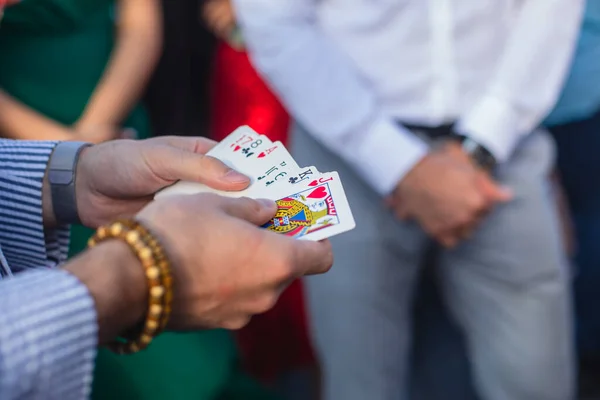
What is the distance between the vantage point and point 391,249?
3.43ft

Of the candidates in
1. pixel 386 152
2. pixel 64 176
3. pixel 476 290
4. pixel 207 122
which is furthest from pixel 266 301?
pixel 207 122

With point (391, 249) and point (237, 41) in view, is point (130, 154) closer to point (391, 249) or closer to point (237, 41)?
point (391, 249)

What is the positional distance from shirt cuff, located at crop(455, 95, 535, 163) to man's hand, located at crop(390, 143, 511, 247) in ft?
0.12

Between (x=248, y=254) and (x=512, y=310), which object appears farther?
(x=512, y=310)

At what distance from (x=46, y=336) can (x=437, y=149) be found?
762 mm

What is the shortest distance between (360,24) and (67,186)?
0.54 meters

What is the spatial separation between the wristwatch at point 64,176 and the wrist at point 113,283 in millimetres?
209

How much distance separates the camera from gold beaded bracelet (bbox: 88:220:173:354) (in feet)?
1.47

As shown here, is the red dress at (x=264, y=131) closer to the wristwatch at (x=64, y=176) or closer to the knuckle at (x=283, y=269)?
the wristwatch at (x=64, y=176)

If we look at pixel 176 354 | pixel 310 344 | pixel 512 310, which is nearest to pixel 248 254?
pixel 176 354

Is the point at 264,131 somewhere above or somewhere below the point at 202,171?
below

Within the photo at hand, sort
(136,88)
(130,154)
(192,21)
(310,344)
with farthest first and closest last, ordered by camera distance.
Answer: (310,344), (192,21), (136,88), (130,154)

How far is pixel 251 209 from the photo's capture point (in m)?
0.53

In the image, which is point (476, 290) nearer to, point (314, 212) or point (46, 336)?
point (314, 212)
